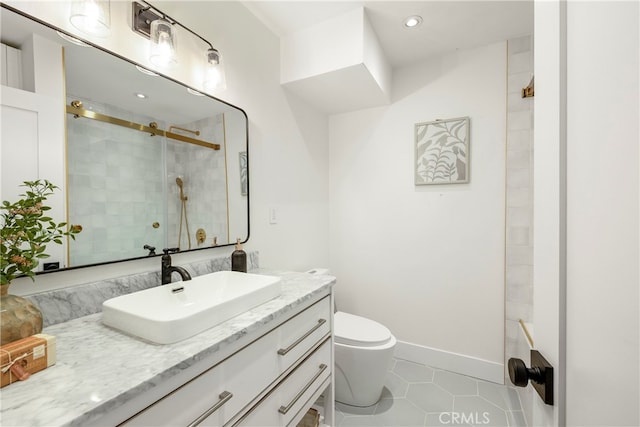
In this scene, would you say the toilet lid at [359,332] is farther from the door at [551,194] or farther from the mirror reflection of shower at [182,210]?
the door at [551,194]

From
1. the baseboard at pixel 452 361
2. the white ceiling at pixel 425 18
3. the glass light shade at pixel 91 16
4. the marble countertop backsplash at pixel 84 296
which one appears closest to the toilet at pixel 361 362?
the baseboard at pixel 452 361

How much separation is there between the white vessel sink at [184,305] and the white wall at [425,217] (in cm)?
147

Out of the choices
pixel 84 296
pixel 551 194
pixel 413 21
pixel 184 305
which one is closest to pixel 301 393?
pixel 184 305

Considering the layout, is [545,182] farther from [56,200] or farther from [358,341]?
[358,341]

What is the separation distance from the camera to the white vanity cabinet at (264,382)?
2.41ft

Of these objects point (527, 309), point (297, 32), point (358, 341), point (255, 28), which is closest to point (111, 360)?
point (358, 341)

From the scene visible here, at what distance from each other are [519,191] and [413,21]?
1.36 metres

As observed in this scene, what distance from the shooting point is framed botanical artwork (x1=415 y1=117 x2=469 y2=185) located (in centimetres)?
216

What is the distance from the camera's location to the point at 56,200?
94 cm

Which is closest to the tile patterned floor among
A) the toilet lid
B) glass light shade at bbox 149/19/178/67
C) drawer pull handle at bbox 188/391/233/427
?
the toilet lid

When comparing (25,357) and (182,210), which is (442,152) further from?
(25,357)

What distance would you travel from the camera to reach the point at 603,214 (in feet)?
1.21

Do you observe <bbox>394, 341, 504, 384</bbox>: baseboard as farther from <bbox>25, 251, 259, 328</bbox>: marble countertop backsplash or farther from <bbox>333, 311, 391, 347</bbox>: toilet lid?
<bbox>25, 251, 259, 328</bbox>: marble countertop backsplash

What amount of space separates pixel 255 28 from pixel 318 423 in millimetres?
2364
